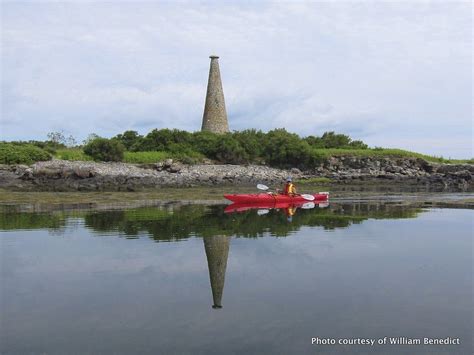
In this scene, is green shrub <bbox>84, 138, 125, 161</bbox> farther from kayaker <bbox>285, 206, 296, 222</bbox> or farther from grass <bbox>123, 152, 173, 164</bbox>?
kayaker <bbox>285, 206, 296, 222</bbox>

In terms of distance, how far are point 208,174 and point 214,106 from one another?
12.7 m

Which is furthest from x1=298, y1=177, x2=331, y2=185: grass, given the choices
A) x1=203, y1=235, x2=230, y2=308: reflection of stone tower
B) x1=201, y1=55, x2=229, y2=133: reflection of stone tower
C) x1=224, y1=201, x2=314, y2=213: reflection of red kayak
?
x1=203, y1=235, x2=230, y2=308: reflection of stone tower

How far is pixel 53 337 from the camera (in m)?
7.48

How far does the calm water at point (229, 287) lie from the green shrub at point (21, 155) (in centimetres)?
2453

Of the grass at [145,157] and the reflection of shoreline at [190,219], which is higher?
the grass at [145,157]

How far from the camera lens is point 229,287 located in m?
10.2

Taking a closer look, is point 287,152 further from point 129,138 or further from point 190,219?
point 190,219

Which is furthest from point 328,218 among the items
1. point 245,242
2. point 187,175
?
point 187,175

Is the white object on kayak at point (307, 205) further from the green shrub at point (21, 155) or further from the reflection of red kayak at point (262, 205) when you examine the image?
the green shrub at point (21, 155)

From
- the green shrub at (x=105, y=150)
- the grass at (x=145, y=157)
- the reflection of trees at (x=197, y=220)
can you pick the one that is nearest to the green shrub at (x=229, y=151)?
the grass at (x=145, y=157)

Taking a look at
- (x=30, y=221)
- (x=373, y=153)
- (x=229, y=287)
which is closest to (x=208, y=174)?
(x=373, y=153)

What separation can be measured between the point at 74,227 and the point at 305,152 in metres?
36.8

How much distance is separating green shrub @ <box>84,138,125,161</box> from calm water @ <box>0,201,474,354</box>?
27.6m

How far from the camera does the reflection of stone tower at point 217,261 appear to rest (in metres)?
9.79
